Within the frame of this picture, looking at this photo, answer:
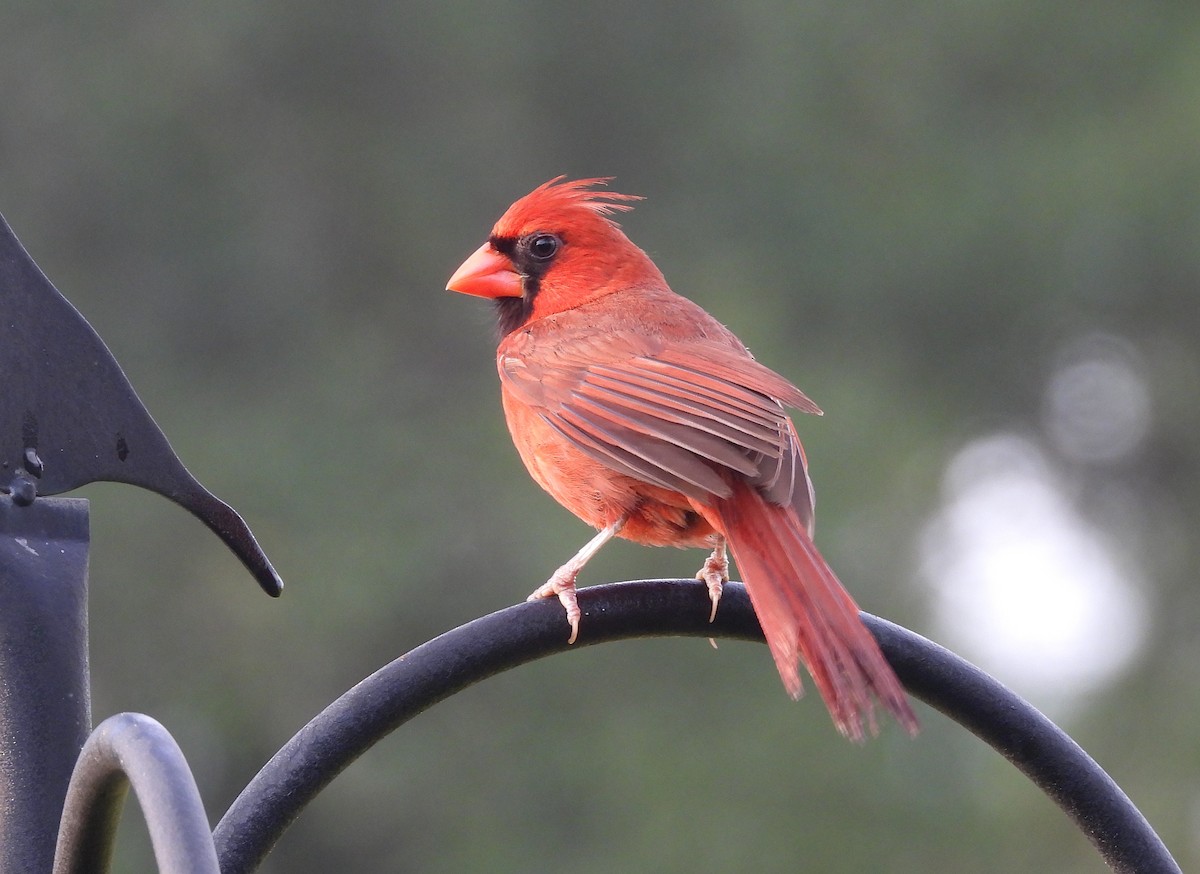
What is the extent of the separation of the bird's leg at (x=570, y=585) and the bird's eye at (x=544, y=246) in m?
1.03

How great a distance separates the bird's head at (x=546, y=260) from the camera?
3.56 meters

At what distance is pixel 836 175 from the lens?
36.7ft

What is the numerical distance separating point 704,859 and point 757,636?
5.69 meters

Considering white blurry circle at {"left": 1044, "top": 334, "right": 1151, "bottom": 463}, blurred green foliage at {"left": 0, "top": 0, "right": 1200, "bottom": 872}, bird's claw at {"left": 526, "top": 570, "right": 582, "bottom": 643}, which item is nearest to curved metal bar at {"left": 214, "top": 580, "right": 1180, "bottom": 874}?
bird's claw at {"left": 526, "top": 570, "right": 582, "bottom": 643}

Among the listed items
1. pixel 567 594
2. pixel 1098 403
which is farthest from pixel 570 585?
pixel 1098 403

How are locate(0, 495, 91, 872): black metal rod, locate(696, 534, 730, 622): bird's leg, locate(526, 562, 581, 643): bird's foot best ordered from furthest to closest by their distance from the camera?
locate(696, 534, 730, 622): bird's leg, locate(526, 562, 581, 643): bird's foot, locate(0, 495, 91, 872): black metal rod

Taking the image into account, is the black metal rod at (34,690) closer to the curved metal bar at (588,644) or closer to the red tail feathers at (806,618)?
the curved metal bar at (588,644)

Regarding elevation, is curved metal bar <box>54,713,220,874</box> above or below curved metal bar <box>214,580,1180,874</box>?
below

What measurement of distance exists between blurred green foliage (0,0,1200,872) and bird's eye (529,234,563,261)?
3819mm

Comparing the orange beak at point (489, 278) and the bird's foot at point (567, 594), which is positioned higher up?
the orange beak at point (489, 278)

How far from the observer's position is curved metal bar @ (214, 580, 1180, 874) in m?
1.70

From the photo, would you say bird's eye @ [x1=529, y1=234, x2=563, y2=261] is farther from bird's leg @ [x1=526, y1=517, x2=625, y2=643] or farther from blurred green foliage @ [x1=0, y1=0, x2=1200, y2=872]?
blurred green foliage @ [x1=0, y1=0, x2=1200, y2=872]

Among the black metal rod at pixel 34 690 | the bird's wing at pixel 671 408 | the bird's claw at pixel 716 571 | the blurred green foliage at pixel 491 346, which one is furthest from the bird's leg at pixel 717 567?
the blurred green foliage at pixel 491 346

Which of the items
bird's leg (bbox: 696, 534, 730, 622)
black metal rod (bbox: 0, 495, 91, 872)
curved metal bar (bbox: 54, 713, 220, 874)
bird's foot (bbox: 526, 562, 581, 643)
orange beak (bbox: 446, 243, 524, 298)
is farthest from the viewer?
orange beak (bbox: 446, 243, 524, 298)
